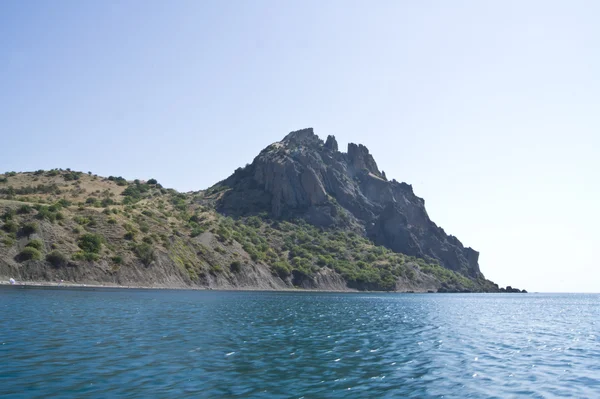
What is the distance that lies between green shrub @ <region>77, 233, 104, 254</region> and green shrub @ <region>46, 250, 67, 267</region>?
8308mm

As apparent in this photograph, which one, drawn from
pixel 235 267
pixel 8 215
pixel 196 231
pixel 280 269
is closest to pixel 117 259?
pixel 8 215

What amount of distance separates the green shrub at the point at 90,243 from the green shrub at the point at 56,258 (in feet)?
27.3

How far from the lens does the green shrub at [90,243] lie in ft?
343

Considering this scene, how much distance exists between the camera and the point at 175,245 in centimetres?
13388

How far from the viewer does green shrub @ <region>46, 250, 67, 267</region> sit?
94.1 m

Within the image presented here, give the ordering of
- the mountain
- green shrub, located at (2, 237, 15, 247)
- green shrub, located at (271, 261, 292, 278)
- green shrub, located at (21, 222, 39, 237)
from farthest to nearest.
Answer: green shrub, located at (271, 261, 292, 278), green shrub, located at (21, 222, 39, 237), the mountain, green shrub, located at (2, 237, 15, 247)

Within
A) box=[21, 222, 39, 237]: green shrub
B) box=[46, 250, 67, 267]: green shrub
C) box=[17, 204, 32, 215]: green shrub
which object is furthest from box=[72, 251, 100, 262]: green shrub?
box=[17, 204, 32, 215]: green shrub

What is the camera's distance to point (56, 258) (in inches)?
3718

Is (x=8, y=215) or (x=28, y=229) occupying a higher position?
(x=8, y=215)

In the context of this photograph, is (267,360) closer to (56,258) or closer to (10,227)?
(56,258)

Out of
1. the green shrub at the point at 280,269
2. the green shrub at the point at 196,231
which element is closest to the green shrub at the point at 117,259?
the green shrub at the point at 196,231

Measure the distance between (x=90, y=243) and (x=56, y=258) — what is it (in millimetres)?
11813

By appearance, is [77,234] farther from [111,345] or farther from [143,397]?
[143,397]

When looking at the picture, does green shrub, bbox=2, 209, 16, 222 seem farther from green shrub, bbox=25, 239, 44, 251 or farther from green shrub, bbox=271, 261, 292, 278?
green shrub, bbox=271, 261, 292, 278
